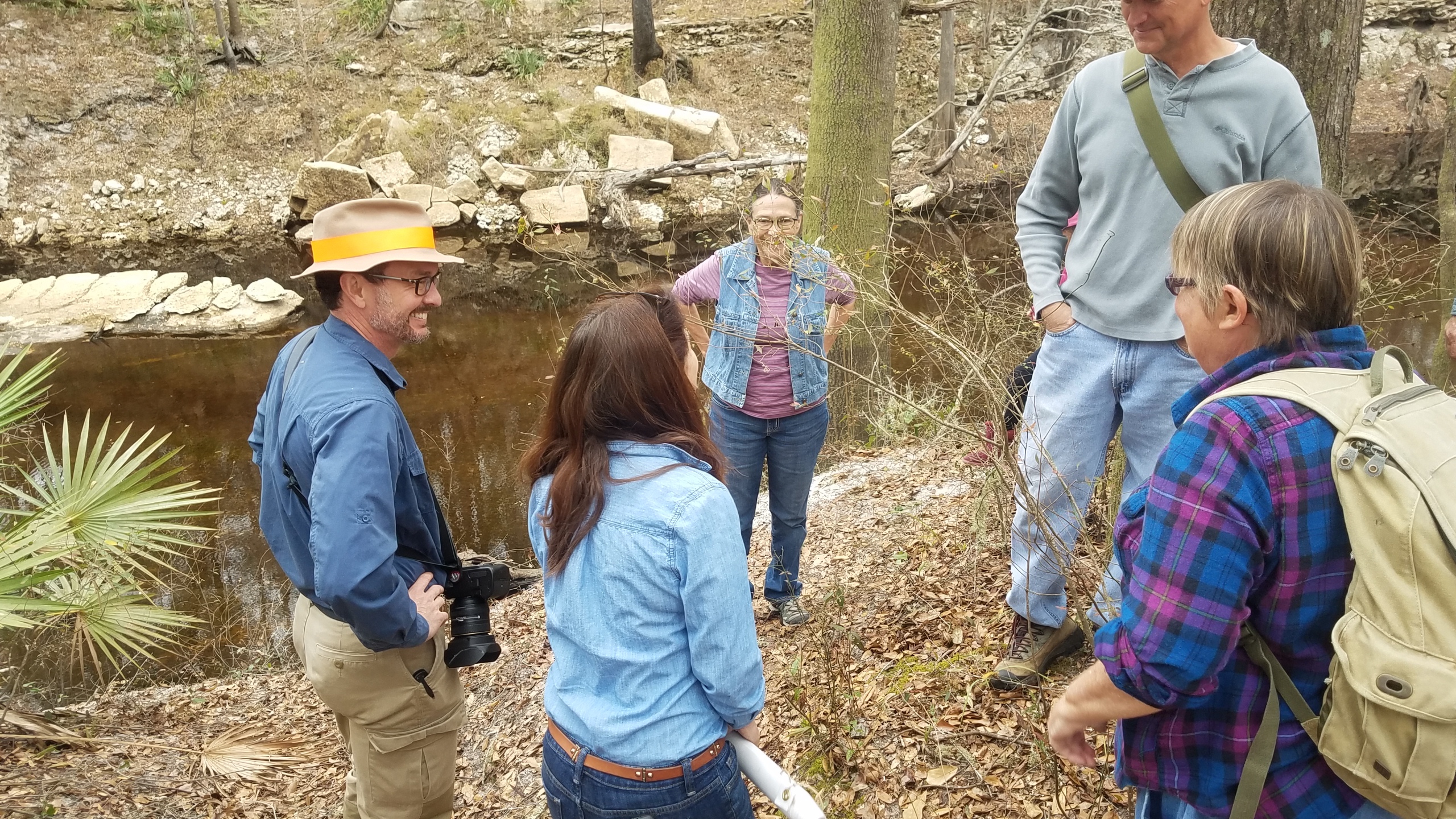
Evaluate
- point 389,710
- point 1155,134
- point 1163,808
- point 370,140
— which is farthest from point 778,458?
point 370,140

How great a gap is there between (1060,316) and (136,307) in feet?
43.2

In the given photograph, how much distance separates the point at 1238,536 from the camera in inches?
54.4

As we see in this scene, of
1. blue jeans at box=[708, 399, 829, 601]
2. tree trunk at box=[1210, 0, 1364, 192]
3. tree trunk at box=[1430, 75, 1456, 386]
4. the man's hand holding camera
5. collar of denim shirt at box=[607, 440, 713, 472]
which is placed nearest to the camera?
collar of denim shirt at box=[607, 440, 713, 472]

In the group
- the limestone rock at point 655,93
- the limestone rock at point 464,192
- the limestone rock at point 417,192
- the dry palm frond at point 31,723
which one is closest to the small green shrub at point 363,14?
the limestone rock at point 655,93

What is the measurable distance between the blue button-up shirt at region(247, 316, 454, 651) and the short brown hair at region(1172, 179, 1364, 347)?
77.0 inches

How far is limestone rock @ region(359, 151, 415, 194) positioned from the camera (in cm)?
1608

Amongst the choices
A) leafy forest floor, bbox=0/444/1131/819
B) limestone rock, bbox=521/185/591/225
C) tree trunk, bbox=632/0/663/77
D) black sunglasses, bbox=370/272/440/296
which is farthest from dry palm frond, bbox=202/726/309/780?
tree trunk, bbox=632/0/663/77

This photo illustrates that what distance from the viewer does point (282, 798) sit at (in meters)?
4.23

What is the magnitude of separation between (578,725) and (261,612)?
18.5ft

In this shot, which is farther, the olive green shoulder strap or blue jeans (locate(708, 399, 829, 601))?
blue jeans (locate(708, 399, 829, 601))

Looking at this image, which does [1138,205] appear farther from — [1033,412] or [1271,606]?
[1271,606]

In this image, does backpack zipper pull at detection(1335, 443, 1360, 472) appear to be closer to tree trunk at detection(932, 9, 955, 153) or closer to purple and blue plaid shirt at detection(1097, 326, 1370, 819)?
purple and blue plaid shirt at detection(1097, 326, 1370, 819)

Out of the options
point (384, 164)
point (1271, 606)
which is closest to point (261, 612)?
point (1271, 606)

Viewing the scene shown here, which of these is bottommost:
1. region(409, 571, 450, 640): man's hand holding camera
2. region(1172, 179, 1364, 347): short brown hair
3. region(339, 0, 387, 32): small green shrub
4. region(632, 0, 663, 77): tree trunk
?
region(409, 571, 450, 640): man's hand holding camera
